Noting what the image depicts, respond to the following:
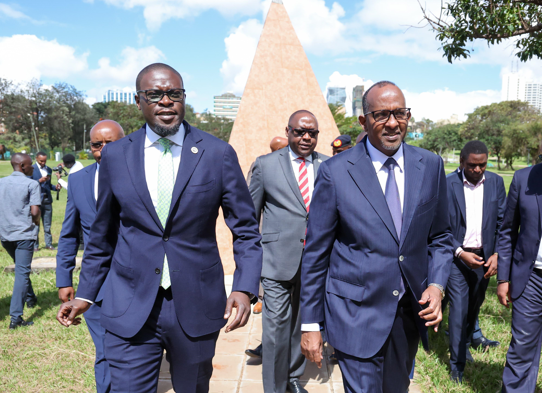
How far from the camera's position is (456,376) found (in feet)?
14.3

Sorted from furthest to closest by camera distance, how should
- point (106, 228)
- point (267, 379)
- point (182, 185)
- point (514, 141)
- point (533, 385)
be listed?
point (514, 141) < point (267, 379) < point (533, 385) < point (106, 228) < point (182, 185)

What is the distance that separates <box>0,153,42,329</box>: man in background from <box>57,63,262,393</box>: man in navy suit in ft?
14.3

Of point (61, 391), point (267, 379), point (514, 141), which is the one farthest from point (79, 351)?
point (514, 141)

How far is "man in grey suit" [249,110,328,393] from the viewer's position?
12.9 feet

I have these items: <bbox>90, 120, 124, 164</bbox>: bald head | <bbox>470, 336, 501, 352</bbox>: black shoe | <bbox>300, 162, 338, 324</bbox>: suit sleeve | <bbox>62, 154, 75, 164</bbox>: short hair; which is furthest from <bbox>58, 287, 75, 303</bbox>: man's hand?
<bbox>62, 154, 75, 164</bbox>: short hair

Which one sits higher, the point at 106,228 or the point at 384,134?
the point at 384,134

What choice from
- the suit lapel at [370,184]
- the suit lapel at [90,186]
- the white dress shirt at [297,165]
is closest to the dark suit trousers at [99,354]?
the suit lapel at [90,186]

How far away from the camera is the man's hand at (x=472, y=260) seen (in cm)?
439

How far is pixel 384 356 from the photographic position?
245cm

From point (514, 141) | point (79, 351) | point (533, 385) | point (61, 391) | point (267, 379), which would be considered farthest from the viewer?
point (514, 141)

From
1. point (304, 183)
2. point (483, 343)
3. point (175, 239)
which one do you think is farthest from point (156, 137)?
point (483, 343)

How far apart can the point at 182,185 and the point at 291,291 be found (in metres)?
2.21

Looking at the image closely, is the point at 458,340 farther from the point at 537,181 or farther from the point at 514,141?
the point at 514,141

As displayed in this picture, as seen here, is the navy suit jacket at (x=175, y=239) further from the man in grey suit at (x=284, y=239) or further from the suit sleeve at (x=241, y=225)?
the man in grey suit at (x=284, y=239)
